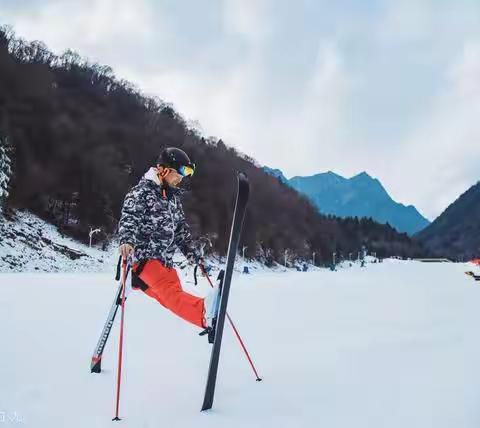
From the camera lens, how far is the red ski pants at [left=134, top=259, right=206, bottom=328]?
8.65 feet

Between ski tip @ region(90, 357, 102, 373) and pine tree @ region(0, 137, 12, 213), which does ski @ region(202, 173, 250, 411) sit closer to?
ski tip @ region(90, 357, 102, 373)

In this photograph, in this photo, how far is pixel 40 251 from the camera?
25.7m

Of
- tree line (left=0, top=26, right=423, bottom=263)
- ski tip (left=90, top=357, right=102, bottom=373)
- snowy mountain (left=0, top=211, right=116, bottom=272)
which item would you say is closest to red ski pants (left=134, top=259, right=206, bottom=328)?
ski tip (left=90, top=357, right=102, bottom=373)

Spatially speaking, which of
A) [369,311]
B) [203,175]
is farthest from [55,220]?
[369,311]

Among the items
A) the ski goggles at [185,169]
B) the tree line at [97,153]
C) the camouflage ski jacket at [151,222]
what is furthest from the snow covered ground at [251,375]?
the tree line at [97,153]

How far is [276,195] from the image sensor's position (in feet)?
249

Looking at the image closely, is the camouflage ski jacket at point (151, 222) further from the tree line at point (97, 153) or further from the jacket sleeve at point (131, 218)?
the tree line at point (97, 153)

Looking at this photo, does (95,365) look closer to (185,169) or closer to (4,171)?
(185,169)

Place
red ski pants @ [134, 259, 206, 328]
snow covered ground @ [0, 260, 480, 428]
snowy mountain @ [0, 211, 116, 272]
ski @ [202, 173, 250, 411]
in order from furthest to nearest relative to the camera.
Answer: snowy mountain @ [0, 211, 116, 272]
red ski pants @ [134, 259, 206, 328]
ski @ [202, 173, 250, 411]
snow covered ground @ [0, 260, 480, 428]

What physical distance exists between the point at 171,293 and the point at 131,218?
23.8 inches

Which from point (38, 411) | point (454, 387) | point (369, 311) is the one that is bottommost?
point (38, 411)

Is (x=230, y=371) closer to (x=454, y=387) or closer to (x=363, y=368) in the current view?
(x=363, y=368)

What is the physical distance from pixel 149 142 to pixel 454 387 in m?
53.6

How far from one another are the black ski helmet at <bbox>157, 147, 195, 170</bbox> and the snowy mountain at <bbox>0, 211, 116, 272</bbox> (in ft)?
71.9
